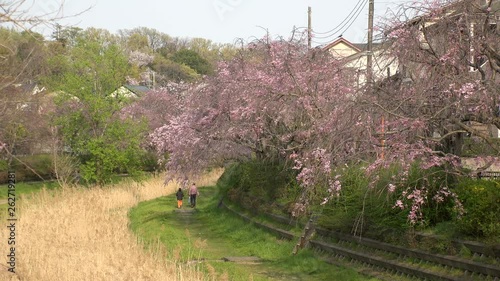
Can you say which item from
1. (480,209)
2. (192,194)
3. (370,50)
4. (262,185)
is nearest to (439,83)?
(480,209)

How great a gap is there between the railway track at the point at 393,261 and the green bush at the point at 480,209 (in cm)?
62

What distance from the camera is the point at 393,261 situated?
625 inches

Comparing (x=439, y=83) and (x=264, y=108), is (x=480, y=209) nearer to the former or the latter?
(x=439, y=83)

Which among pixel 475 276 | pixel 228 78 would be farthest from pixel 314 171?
pixel 228 78

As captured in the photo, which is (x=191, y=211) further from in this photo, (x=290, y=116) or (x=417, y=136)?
(x=417, y=136)

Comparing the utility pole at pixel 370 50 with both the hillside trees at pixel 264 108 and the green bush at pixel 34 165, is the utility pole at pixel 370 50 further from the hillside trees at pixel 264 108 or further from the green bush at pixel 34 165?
the green bush at pixel 34 165

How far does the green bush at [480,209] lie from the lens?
1362 centimetres

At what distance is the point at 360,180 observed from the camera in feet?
62.4

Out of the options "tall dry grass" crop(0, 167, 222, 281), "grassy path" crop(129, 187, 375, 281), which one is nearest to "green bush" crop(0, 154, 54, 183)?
"grassy path" crop(129, 187, 375, 281)

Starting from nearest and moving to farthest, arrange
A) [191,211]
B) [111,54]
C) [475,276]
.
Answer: [475,276]
[191,211]
[111,54]

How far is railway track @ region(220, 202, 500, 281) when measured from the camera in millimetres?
13461

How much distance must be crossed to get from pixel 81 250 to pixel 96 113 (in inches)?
1347

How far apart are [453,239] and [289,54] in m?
12.7

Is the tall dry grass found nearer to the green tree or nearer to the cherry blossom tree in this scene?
the cherry blossom tree
